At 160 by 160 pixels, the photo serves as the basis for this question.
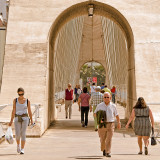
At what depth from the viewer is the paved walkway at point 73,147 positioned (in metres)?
5.91

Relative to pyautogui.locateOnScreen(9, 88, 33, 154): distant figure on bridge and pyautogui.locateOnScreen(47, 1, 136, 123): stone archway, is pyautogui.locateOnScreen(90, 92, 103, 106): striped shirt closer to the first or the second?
pyautogui.locateOnScreen(47, 1, 136, 123): stone archway

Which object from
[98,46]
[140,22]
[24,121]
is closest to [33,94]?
[24,121]

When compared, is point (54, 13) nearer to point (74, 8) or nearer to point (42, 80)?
point (74, 8)

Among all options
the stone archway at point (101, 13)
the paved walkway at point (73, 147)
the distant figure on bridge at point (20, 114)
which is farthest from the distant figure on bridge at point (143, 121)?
the stone archway at point (101, 13)

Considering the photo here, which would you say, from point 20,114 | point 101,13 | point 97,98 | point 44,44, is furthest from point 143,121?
point 101,13

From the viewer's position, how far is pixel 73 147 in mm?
7387

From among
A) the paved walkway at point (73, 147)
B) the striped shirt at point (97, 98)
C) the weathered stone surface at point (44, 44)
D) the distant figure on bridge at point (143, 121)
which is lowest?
the paved walkway at point (73, 147)

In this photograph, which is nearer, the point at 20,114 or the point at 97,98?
the point at 20,114

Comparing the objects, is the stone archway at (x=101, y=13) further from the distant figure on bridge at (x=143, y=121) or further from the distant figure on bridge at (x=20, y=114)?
the distant figure on bridge at (x=20, y=114)

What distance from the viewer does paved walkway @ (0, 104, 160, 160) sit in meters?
5.91

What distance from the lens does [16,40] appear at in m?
10.1

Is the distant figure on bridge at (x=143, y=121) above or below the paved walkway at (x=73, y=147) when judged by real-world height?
above

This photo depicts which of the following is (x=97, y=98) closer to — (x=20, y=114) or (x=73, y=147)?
(x=73, y=147)

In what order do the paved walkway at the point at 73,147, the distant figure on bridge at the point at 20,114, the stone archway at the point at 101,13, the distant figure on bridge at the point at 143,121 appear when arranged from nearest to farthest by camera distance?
the paved walkway at the point at 73,147
the distant figure on bridge at the point at 20,114
the distant figure on bridge at the point at 143,121
the stone archway at the point at 101,13
